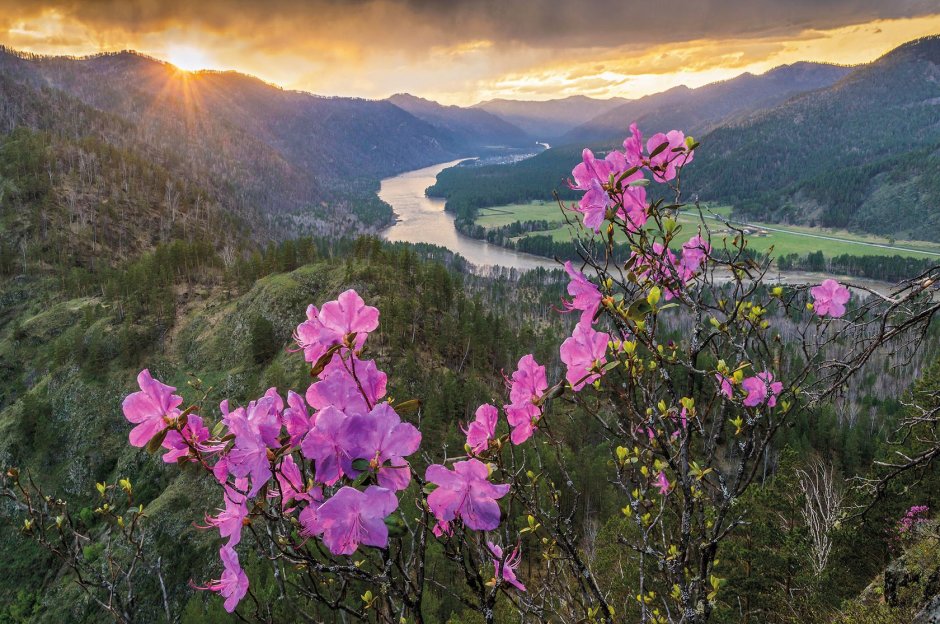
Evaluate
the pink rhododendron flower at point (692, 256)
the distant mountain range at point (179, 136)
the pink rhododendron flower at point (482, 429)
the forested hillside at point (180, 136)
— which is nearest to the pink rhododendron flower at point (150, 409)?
the pink rhododendron flower at point (482, 429)

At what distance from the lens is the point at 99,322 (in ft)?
131

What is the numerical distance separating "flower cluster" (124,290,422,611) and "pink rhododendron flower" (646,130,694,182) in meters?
1.57

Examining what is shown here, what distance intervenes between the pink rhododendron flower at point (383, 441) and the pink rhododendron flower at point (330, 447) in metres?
0.02

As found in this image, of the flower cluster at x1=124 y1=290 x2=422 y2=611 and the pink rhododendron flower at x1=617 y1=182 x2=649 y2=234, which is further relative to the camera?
the pink rhododendron flower at x1=617 y1=182 x2=649 y2=234

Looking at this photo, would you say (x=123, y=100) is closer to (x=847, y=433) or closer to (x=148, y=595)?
(x=148, y=595)

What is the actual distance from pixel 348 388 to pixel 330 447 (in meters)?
0.21

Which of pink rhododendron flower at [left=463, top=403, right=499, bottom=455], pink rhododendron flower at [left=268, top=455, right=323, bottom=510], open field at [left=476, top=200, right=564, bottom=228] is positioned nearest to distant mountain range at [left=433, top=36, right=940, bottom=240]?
open field at [left=476, top=200, right=564, bottom=228]

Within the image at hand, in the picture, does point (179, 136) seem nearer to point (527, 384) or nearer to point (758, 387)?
point (527, 384)

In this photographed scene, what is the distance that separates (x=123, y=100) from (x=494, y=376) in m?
190

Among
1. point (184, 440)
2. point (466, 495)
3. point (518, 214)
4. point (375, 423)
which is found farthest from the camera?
point (518, 214)

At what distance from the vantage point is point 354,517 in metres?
1.32

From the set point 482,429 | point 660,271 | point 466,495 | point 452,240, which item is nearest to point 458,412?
point 660,271

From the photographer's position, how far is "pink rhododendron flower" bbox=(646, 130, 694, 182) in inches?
93.2

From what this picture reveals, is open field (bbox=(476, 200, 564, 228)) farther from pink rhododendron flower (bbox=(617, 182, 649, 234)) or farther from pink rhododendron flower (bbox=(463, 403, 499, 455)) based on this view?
pink rhododendron flower (bbox=(463, 403, 499, 455))
